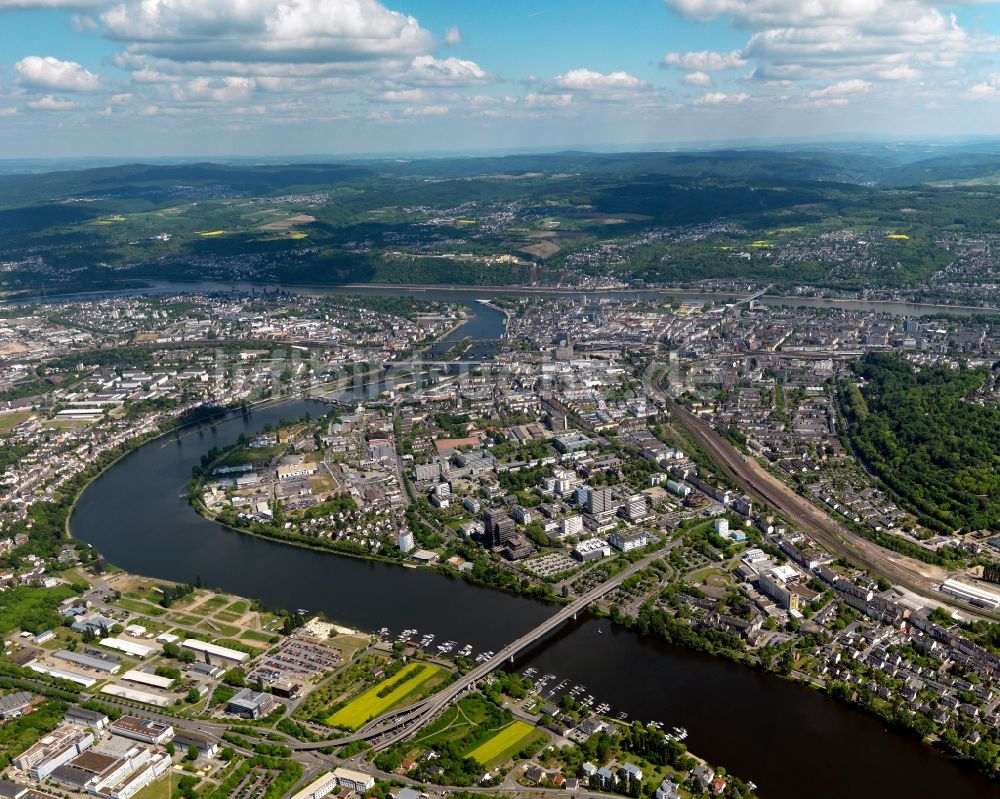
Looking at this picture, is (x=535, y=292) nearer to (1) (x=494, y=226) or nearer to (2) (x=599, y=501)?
(1) (x=494, y=226)

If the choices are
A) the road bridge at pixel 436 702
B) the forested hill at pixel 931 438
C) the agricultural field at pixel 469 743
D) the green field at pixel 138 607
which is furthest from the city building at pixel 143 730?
the forested hill at pixel 931 438

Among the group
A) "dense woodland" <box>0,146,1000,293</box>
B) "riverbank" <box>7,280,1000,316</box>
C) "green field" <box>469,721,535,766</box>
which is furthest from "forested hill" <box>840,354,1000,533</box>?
"dense woodland" <box>0,146,1000,293</box>

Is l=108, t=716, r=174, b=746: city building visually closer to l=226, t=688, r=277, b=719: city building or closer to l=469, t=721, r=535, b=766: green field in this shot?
l=226, t=688, r=277, b=719: city building

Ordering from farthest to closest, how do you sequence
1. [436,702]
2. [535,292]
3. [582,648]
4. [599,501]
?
1. [535,292]
2. [599,501]
3. [582,648]
4. [436,702]

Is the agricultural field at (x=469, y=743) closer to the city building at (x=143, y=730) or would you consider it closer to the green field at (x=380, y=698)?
the green field at (x=380, y=698)

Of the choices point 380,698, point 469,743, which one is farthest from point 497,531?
point 469,743

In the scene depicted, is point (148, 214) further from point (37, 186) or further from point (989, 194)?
point (989, 194)

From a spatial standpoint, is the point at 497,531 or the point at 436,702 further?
the point at 497,531

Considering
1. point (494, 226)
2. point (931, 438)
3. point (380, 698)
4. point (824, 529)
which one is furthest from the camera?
point (494, 226)
